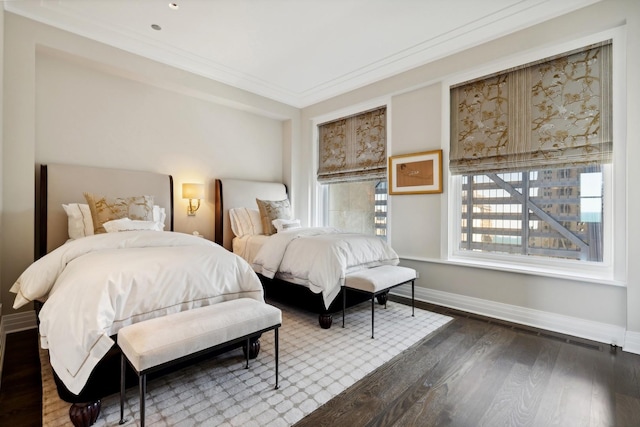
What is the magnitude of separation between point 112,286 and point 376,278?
2.00m

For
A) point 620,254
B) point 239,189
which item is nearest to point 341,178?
point 239,189

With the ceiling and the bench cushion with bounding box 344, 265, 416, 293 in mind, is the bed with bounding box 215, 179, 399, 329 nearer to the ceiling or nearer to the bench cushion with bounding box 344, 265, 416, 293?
the bench cushion with bounding box 344, 265, 416, 293

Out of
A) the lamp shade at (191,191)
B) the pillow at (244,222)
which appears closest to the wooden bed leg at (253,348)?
the pillow at (244,222)

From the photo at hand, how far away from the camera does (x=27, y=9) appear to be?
2.79 meters

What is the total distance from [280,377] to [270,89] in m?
3.97

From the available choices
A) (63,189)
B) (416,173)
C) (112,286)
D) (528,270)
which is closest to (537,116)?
(416,173)

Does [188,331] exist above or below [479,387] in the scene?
above

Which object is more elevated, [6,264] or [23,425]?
[6,264]

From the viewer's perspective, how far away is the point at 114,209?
9.87 feet

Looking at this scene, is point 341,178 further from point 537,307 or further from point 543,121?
point 537,307

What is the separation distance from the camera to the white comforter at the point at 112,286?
153cm

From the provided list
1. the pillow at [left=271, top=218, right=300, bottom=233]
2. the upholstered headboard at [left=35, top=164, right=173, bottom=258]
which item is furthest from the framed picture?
the upholstered headboard at [left=35, top=164, right=173, bottom=258]

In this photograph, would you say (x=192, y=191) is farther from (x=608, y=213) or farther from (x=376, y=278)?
(x=608, y=213)

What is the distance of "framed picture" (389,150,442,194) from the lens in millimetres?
3580
